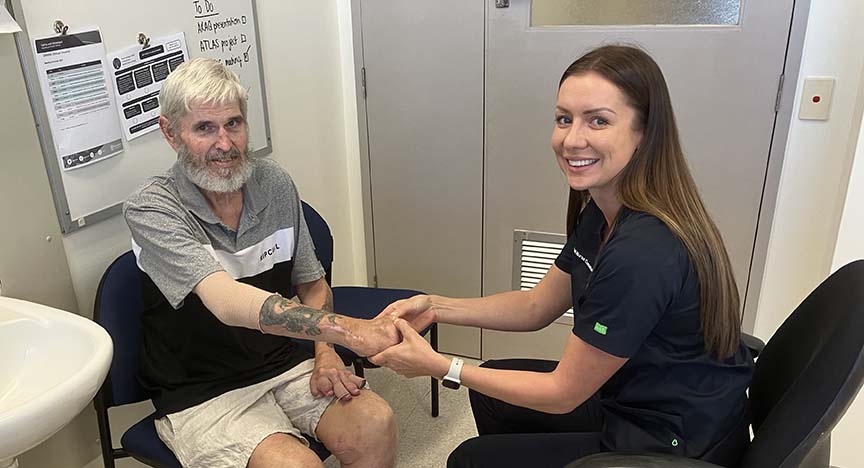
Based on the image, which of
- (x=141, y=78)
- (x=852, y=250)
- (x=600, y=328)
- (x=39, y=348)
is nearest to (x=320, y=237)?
(x=141, y=78)

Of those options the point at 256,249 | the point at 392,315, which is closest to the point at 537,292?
the point at 392,315

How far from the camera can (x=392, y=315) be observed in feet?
5.52

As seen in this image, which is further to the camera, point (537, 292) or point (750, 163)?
point (750, 163)

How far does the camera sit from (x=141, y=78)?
5.74ft

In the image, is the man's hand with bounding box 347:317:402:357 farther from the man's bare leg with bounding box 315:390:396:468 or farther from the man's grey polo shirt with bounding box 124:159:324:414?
the man's grey polo shirt with bounding box 124:159:324:414

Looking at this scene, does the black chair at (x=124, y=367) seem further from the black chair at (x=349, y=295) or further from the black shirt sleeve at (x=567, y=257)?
the black shirt sleeve at (x=567, y=257)

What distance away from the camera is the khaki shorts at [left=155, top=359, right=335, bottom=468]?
1475 millimetres

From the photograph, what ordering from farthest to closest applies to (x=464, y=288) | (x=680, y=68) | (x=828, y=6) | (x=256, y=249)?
(x=464, y=288) < (x=680, y=68) < (x=828, y=6) < (x=256, y=249)

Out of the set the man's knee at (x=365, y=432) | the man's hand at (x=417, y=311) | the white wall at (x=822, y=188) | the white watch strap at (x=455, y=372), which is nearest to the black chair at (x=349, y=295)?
the man's hand at (x=417, y=311)

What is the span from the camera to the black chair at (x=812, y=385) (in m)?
1.08

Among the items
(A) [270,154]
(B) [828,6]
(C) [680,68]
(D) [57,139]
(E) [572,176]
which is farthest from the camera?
(A) [270,154]

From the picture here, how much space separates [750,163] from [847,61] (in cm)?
39

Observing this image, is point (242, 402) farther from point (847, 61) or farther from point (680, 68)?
point (847, 61)

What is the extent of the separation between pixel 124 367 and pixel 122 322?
0.11 metres
